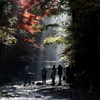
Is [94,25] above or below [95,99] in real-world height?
above

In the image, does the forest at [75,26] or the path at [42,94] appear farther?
the forest at [75,26]

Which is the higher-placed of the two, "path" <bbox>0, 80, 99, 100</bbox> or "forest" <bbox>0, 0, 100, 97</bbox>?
"forest" <bbox>0, 0, 100, 97</bbox>

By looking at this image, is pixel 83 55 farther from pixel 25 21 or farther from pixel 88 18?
pixel 25 21

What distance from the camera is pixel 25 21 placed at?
1584cm

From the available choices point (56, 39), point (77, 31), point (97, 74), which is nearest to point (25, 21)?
point (56, 39)

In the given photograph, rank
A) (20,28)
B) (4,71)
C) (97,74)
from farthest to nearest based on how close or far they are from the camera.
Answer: (4,71)
(20,28)
(97,74)

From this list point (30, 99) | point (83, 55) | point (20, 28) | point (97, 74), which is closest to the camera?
point (30, 99)

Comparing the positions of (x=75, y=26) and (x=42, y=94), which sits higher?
(x=75, y=26)

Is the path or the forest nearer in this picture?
the path

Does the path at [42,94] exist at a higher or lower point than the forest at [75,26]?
lower

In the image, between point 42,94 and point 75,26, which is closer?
point 42,94

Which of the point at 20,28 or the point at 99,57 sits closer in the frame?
the point at 99,57

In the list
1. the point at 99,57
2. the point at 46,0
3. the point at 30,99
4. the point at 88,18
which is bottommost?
the point at 30,99

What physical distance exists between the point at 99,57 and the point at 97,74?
1467 millimetres
